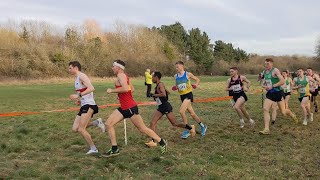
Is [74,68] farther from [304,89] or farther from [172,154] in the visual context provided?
[304,89]

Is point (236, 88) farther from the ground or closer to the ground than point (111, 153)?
farther from the ground

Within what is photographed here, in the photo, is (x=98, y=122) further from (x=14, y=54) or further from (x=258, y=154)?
(x=14, y=54)

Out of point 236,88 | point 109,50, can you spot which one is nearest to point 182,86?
point 236,88

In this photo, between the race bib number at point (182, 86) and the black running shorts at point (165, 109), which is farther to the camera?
the race bib number at point (182, 86)

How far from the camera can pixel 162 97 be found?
29.0 ft

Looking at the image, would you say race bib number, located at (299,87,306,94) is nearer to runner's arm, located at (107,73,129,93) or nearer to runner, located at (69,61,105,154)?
runner's arm, located at (107,73,129,93)

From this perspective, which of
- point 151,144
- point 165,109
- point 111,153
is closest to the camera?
point 111,153

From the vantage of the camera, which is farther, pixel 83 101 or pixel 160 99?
pixel 160 99

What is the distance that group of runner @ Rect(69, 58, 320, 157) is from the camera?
7465 millimetres

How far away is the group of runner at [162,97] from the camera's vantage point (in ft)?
24.5

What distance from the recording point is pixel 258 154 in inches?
308

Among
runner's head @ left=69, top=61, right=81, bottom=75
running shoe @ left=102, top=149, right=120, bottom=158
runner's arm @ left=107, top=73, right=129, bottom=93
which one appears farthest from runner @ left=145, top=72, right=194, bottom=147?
runner's head @ left=69, top=61, right=81, bottom=75

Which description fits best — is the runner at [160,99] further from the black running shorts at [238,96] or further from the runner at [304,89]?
the runner at [304,89]

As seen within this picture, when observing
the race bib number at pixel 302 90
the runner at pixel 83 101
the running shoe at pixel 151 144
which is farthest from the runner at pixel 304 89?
the runner at pixel 83 101
